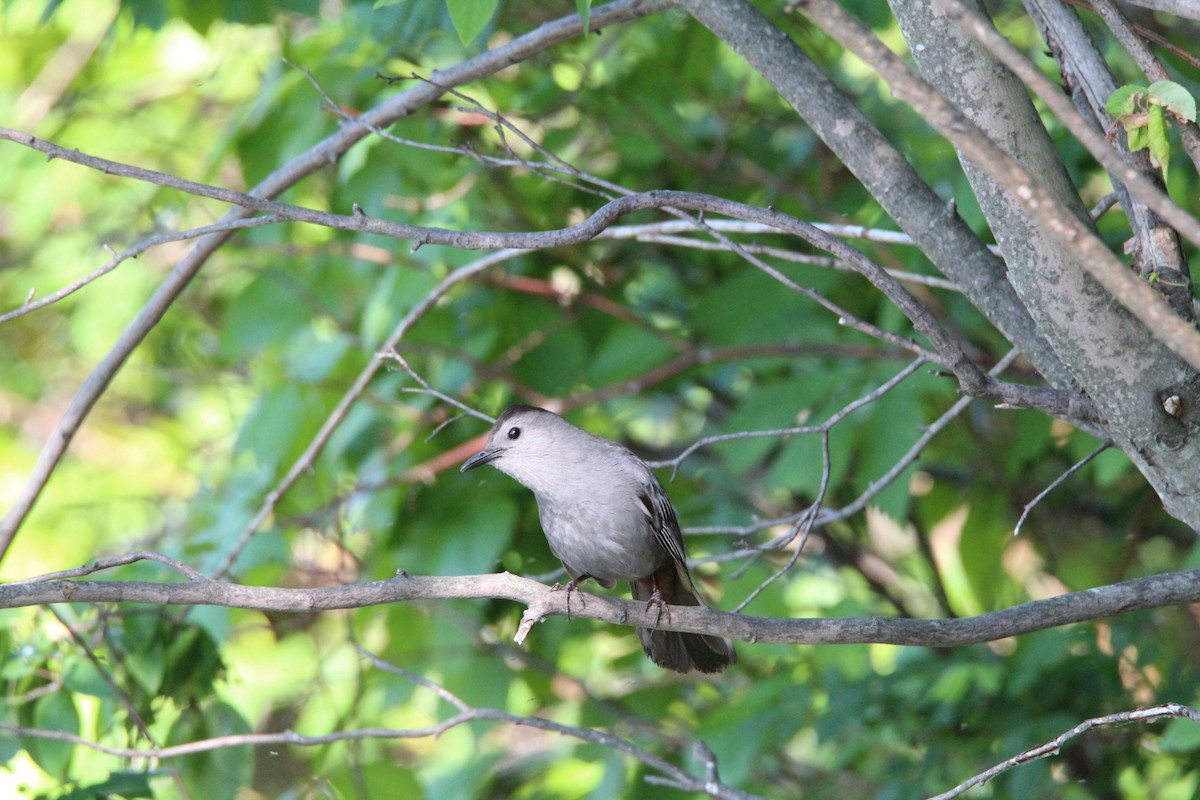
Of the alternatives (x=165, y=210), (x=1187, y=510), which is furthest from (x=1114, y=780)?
(x=165, y=210)

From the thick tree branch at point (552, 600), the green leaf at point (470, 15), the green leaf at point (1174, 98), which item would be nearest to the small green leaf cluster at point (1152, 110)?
the green leaf at point (1174, 98)

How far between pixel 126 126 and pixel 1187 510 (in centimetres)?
663

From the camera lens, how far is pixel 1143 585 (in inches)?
91.0

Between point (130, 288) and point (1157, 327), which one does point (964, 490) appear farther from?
point (130, 288)

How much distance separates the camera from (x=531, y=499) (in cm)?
478

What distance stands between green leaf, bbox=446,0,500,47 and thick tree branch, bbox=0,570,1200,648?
119 cm

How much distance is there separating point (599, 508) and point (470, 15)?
1.75 metres

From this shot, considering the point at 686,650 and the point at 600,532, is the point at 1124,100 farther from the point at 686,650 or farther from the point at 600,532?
the point at 686,650

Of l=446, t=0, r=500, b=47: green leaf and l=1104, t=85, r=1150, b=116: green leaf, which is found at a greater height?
l=446, t=0, r=500, b=47: green leaf

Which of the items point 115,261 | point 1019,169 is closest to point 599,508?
point 115,261

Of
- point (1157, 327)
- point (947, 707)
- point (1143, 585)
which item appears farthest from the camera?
point (947, 707)

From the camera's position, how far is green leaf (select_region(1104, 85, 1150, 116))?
208cm

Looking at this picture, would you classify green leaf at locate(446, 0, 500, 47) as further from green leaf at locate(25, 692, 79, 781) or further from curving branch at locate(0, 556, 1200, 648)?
green leaf at locate(25, 692, 79, 781)

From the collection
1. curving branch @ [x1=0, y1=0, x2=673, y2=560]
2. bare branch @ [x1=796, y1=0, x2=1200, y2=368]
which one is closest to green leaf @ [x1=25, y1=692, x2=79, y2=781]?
curving branch @ [x1=0, y1=0, x2=673, y2=560]
